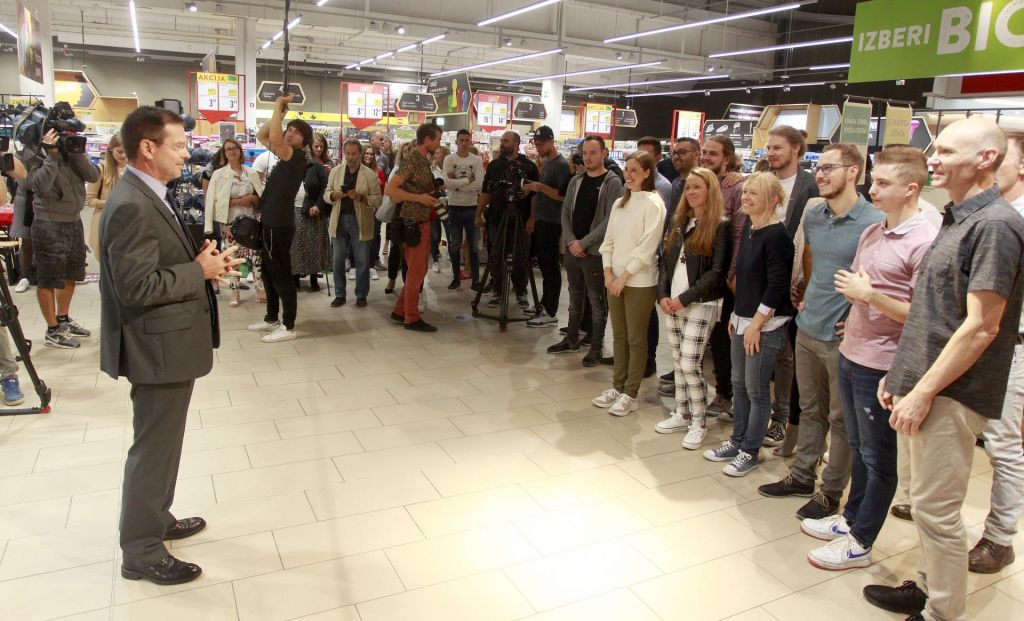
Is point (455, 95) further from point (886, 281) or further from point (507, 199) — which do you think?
point (886, 281)

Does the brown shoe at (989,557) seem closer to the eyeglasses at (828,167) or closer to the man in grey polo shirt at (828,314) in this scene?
the man in grey polo shirt at (828,314)

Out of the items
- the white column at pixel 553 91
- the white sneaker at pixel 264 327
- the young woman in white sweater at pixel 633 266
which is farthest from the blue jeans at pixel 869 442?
the white column at pixel 553 91

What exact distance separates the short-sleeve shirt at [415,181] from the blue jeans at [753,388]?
2.94 m

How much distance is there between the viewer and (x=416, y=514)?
2906 millimetres

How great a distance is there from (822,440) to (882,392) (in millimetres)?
961

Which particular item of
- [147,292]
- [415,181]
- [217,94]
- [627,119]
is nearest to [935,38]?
[415,181]

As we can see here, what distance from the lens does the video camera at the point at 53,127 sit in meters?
4.36

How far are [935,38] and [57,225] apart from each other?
5.73m

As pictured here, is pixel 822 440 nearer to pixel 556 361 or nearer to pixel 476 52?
pixel 556 361

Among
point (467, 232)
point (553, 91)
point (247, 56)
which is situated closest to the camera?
point (467, 232)

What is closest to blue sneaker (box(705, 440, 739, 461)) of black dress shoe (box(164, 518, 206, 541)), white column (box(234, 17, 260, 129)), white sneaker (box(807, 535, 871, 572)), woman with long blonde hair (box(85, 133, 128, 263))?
white sneaker (box(807, 535, 871, 572))

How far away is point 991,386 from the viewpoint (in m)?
1.95

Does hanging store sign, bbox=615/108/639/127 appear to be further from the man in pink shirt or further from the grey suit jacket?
the grey suit jacket

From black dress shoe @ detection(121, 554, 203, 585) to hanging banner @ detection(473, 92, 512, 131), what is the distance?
14.7 meters
